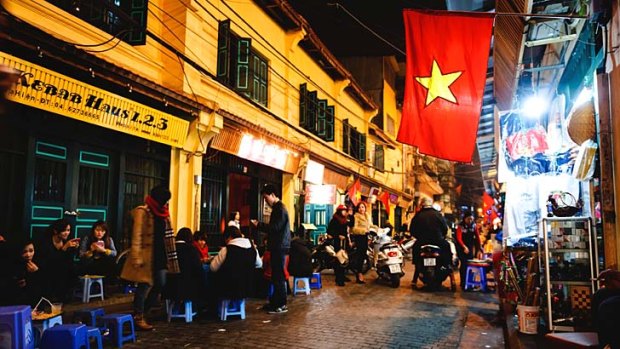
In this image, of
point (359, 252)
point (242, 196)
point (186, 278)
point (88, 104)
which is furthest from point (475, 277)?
point (88, 104)

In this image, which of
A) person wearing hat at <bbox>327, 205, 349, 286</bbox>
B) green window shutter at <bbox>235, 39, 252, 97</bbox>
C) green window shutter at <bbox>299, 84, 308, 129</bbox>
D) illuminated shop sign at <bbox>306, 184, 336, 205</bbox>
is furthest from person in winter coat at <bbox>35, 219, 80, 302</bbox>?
green window shutter at <bbox>299, 84, 308, 129</bbox>

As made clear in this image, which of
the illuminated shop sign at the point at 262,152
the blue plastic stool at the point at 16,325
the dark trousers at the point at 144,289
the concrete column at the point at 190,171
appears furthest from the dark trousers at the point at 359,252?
the blue plastic stool at the point at 16,325

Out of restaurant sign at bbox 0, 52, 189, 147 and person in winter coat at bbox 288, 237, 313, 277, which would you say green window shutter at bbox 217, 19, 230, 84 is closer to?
restaurant sign at bbox 0, 52, 189, 147

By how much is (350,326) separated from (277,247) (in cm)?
212

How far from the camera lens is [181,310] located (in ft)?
24.9

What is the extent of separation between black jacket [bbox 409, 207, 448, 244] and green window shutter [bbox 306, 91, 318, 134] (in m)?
8.19

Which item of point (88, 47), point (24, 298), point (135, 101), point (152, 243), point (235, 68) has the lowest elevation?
point (24, 298)

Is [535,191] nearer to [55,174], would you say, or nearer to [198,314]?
[198,314]

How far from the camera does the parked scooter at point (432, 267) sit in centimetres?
1123

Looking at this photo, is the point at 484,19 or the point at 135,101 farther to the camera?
the point at 135,101

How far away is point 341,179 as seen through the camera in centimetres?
2252

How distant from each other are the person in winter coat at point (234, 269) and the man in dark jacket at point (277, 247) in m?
0.78

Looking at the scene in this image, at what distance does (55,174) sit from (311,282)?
6.72m

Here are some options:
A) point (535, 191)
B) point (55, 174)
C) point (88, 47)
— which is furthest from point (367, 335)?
point (88, 47)
